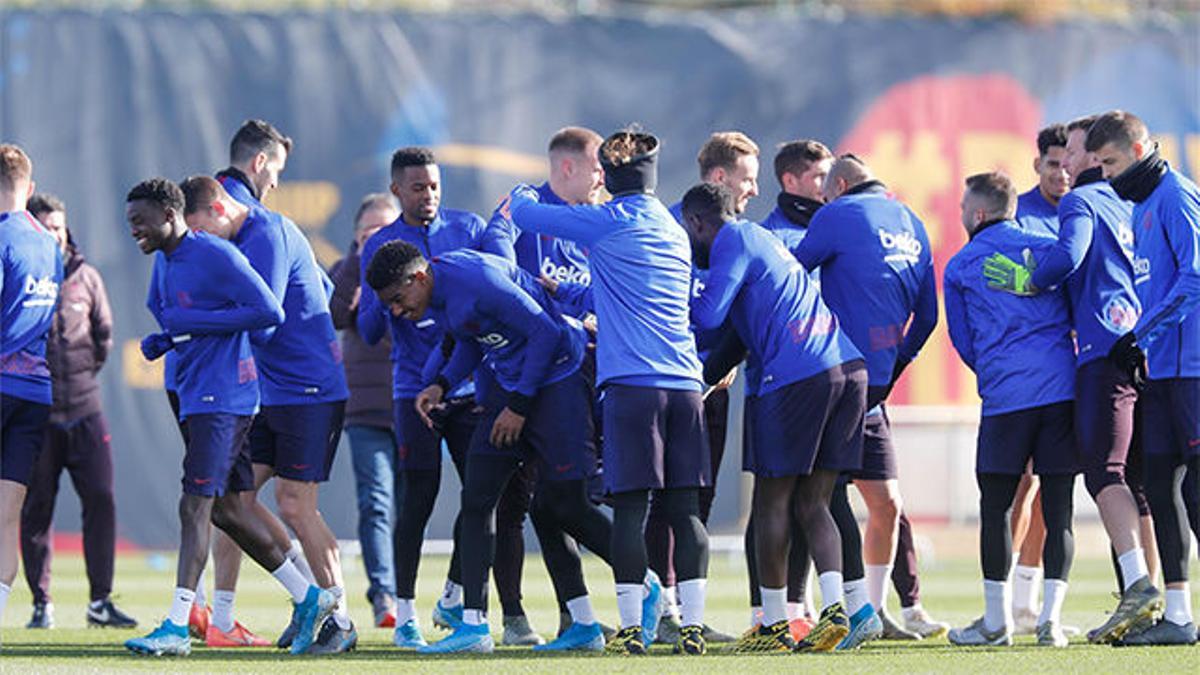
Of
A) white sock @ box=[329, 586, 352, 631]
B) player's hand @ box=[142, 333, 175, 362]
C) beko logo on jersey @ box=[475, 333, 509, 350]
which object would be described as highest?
beko logo on jersey @ box=[475, 333, 509, 350]

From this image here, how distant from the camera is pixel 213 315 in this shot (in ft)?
32.3

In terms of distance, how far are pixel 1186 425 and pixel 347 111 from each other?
11497 mm

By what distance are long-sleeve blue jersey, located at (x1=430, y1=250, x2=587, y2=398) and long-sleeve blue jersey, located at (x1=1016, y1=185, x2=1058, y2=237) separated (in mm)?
2595

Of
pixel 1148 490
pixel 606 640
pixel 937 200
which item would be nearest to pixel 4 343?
pixel 606 640

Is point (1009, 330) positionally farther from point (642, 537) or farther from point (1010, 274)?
point (642, 537)

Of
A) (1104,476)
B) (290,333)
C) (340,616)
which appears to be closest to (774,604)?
(1104,476)

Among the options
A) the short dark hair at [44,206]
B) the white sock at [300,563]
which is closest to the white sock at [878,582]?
the white sock at [300,563]

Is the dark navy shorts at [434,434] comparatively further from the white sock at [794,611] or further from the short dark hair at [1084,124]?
the short dark hair at [1084,124]

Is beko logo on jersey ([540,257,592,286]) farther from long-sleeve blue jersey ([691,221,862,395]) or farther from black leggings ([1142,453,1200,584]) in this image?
black leggings ([1142,453,1200,584])

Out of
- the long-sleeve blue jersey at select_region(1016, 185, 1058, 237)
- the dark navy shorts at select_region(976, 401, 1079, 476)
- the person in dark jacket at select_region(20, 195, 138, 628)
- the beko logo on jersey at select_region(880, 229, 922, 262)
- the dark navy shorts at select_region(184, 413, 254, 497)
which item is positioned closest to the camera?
the dark navy shorts at select_region(184, 413, 254, 497)

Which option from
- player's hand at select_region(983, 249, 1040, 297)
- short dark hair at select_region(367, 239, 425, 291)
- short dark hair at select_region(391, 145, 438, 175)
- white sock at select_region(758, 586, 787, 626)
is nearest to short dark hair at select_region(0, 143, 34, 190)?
short dark hair at select_region(391, 145, 438, 175)

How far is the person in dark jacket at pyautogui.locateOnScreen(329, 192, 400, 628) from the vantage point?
1249cm

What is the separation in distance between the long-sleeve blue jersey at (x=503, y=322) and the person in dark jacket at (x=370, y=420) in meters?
2.69

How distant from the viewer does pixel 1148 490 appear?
9.80 metres
